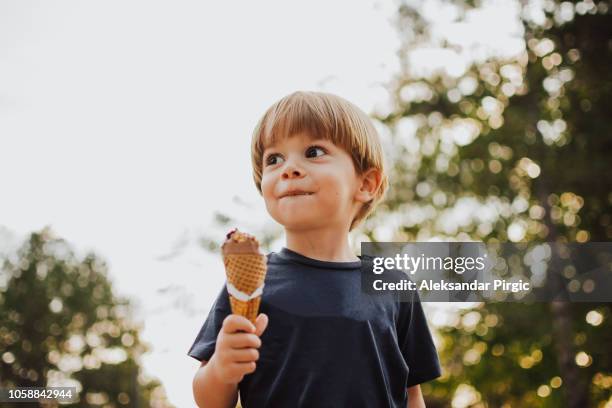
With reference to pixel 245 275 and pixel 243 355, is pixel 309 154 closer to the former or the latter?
pixel 245 275

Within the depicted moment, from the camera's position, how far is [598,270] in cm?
1461

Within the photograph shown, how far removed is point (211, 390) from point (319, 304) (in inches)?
16.1

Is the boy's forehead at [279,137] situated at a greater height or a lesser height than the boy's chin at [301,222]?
greater

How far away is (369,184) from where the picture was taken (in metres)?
2.51

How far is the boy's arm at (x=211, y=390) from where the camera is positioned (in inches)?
79.6

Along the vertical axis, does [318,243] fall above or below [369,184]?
below

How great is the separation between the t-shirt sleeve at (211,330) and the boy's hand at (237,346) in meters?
0.22

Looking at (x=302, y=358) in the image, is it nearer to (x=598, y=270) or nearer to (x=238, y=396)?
(x=238, y=396)

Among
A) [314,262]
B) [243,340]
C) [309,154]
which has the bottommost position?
[243,340]

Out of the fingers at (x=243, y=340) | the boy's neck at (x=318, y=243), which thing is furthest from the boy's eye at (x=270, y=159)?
the fingers at (x=243, y=340)

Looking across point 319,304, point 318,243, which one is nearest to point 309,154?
point 318,243

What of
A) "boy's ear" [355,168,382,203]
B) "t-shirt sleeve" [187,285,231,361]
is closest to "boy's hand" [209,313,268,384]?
"t-shirt sleeve" [187,285,231,361]

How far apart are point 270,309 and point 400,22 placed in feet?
47.6

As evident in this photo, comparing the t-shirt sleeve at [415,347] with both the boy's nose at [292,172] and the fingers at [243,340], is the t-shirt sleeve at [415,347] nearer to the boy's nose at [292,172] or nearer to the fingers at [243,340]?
the boy's nose at [292,172]
